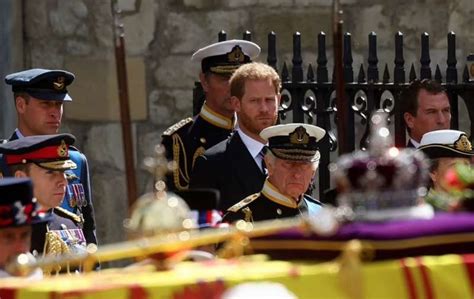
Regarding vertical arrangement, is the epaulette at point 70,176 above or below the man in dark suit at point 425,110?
below

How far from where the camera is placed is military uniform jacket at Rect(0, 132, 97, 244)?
23.4 ft

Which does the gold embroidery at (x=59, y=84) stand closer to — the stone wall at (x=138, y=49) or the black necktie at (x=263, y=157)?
the black necktie at (x=263, y=157)

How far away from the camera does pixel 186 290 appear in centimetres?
360

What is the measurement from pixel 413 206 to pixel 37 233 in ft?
9.09

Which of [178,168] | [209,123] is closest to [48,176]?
[178,168]

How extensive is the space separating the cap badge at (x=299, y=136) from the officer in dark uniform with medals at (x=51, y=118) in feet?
3.17

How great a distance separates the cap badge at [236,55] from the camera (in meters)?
7.88

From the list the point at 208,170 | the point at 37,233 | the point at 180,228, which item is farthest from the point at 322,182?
the point at 180,228

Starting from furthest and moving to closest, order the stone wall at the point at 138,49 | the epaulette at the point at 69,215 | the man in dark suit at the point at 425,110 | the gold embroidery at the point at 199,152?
the stone wall at the point at 138,49
the man in dark suit at the point at 425,110
the gold embroidery at the point at 199,152
the epaulette at the point at 69,215

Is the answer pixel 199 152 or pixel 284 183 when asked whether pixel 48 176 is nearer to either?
pixel 284 183

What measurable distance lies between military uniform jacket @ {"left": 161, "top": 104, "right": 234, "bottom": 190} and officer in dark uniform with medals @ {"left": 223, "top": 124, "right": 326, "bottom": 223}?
1007 mm

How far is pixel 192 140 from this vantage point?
7.76 metres

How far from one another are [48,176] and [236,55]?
1.73 meters

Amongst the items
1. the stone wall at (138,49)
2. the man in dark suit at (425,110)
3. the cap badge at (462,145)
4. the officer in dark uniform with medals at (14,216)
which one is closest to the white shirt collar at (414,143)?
the man in dark suit at (425,110)
